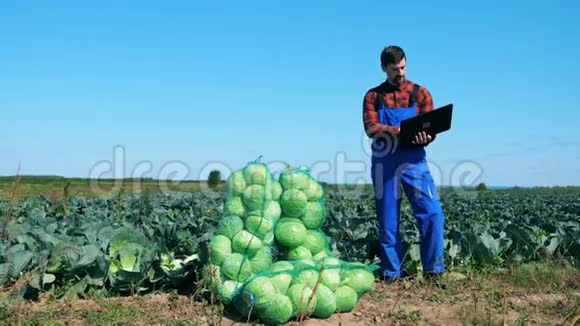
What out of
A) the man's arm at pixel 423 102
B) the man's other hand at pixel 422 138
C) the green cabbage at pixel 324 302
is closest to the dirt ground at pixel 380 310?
the green cabbage at pixel 324 302

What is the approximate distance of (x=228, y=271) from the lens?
392 cm

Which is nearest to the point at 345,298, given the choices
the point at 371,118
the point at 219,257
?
the point at 219,257

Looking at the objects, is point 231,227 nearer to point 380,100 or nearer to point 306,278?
point 306,278

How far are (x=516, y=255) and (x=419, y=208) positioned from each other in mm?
1566

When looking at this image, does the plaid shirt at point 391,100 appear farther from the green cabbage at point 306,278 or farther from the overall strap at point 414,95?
the green cabbage at point 306,278

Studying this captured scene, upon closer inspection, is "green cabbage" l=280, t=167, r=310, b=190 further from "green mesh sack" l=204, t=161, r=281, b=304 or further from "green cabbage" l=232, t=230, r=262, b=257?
"green cabbage" l=232, t=230, r=262, b=257

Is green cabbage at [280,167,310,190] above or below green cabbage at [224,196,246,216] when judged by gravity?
above

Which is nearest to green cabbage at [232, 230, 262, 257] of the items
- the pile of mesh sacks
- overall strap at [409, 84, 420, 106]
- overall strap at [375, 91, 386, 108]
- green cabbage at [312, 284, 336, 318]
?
the pile of mesh sacks

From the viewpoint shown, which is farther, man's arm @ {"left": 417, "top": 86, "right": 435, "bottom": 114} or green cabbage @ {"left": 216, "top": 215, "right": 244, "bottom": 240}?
man's arm @ {"left": 417, "top": 86, "right": 435, "bottom": 114}

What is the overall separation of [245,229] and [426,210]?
5.41 ft

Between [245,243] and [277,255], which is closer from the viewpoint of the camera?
[245,243]

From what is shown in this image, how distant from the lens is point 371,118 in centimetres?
504

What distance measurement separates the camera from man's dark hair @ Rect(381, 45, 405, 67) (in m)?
4.90

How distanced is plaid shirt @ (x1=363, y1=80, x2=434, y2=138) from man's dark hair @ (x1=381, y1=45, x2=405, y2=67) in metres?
0.22
